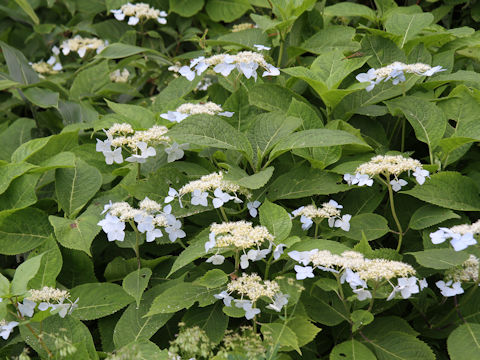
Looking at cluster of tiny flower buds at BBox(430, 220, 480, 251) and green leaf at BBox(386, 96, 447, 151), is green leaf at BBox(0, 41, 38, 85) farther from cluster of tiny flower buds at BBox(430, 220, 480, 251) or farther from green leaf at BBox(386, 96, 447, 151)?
cluster of tiny flower buds at BBox(430, 220, 480, 251)

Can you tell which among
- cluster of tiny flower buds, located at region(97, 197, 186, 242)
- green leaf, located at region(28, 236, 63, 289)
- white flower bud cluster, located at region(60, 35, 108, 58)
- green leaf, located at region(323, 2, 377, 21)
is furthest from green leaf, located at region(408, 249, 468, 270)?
white flower bud cluster, located at region(60, 35, 108, 58)

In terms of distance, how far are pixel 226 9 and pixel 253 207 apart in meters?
1.92

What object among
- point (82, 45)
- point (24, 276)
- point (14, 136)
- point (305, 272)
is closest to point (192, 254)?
point (305, 272)

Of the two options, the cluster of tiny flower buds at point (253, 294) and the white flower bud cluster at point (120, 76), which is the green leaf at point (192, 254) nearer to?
the cluster of tiny flower buds at point (253, 294)

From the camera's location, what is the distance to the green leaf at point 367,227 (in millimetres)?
1731

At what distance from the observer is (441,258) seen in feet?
4.89

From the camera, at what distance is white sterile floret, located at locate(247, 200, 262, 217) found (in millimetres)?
1789

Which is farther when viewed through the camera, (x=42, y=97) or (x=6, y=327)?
(x=42, y=97)

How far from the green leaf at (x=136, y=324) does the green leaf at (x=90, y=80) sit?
141 centimetres

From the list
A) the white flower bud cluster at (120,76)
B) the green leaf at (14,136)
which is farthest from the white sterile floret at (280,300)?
the white flower bud cluster at (120,76)

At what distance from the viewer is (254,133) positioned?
76.7 inches

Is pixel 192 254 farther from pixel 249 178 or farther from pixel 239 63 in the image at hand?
pixel 239 63

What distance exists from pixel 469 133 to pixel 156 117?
110cm

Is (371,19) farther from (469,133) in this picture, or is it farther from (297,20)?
(469,133)
